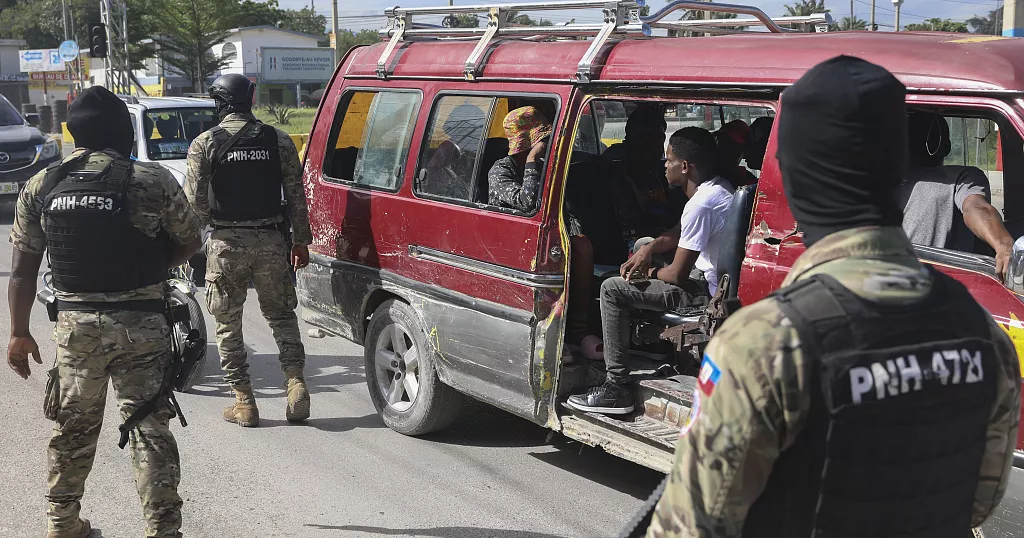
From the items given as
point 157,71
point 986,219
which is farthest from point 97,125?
point 157,71

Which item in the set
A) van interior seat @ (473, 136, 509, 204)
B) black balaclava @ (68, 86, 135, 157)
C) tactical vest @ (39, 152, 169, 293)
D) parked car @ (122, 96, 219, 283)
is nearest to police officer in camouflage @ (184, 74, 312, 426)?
van interior seat @ (473, 136, 509, 204)

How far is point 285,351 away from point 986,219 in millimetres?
4002

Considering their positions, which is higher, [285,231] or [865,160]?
[865,160]

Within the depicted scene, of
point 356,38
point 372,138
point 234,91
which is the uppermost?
point 356,38

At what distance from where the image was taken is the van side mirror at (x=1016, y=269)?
3.03 meters

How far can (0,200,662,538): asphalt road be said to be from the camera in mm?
4379

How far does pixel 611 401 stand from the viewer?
4.50 metres

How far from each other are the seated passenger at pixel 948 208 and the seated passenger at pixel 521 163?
5.65 feet

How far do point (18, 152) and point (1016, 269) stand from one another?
580 inches

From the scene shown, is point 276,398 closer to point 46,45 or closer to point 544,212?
point 544,212

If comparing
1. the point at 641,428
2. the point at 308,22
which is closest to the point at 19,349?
the point at 641,428

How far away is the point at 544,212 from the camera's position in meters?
4.56

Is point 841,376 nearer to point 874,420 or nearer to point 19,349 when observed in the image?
point 874,420

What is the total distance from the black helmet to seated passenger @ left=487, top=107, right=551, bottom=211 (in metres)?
1.72
